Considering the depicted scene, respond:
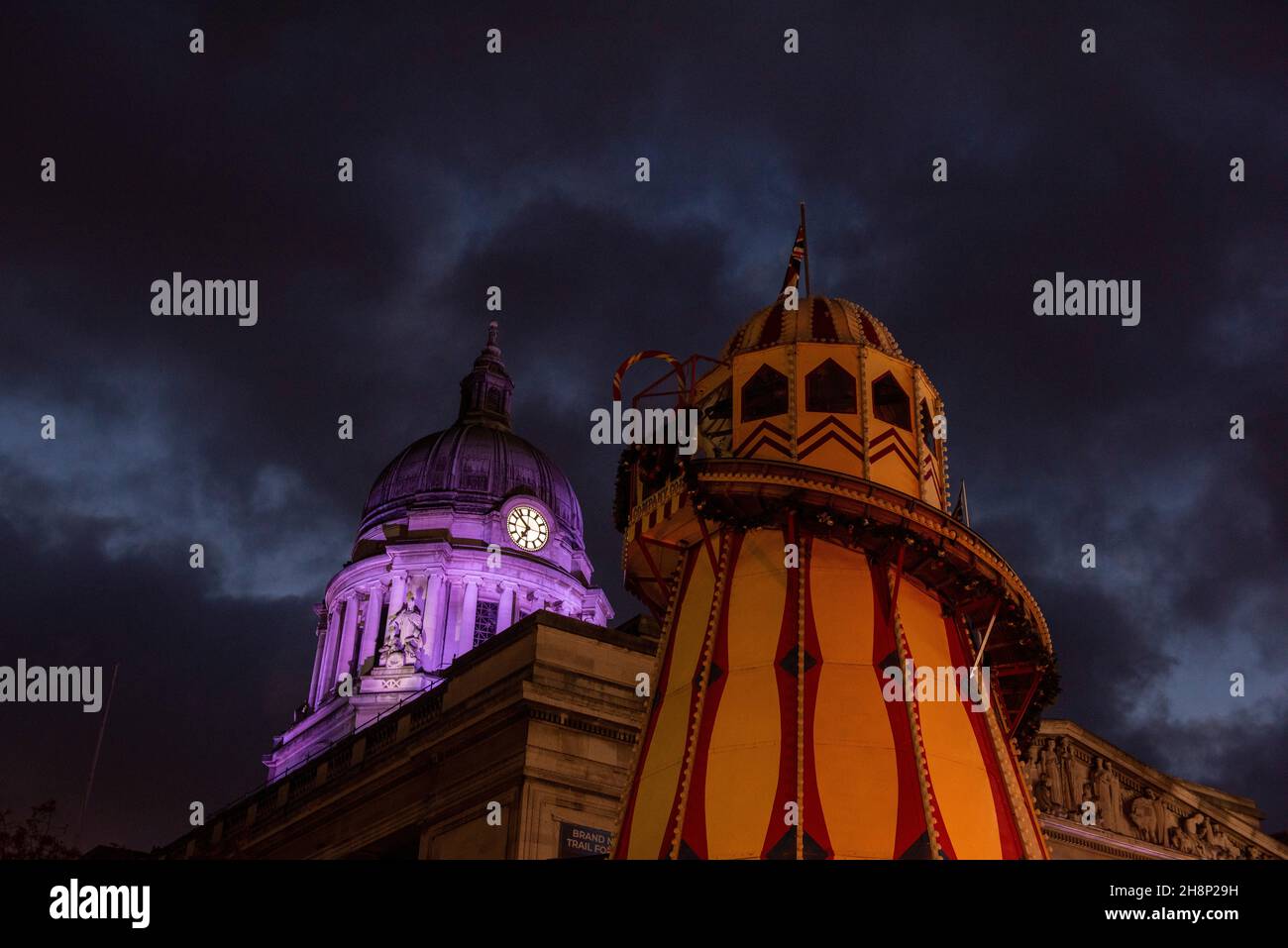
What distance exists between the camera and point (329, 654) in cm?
8062

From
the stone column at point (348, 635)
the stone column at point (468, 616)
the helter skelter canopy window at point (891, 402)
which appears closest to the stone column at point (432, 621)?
the stone column at point (468, 616)

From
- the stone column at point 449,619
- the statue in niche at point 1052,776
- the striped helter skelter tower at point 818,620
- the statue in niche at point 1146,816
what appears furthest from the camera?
the stone column at point 449,619

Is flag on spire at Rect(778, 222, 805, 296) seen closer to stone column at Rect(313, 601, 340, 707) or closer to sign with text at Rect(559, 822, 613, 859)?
sign with text at Rect(559, 822, 613, 859)

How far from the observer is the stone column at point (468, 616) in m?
75.4

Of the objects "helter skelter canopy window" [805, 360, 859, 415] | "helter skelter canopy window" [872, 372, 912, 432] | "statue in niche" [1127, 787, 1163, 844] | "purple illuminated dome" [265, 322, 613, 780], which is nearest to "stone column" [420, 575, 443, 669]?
"purple illuminated dome" [265, 322, 613, 780]

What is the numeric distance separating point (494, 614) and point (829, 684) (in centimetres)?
6205

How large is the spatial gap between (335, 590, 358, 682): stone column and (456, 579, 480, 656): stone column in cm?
672

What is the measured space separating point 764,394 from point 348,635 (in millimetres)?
64117

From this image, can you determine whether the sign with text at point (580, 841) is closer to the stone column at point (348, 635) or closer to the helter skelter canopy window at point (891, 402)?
the helter skelter canopy window at point (891, 402)

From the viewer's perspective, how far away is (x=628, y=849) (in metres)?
16.8

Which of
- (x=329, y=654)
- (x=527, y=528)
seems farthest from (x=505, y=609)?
(x=329, y=654)

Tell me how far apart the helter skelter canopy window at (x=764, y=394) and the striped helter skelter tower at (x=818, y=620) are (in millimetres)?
30
